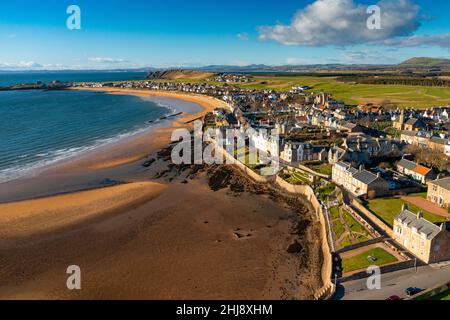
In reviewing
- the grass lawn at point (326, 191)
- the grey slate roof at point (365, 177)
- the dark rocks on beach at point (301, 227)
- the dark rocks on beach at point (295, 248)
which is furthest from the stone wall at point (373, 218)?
the dark rocks on beach at point (295, 248)

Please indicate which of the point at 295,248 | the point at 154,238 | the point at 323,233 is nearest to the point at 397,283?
the point at 323,233

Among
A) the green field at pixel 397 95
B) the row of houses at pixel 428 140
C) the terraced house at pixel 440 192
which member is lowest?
the terraced house at pixel 440 192

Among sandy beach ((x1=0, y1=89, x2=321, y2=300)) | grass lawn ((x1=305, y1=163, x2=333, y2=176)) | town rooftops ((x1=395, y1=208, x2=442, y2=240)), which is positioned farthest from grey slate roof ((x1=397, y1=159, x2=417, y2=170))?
town rooftops ((x1=395, y1=208, x2=442, y2=240))

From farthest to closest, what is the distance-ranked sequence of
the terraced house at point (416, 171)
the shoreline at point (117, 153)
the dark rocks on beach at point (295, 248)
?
→ the shoreline at point (117, 153) < the terraced house at point (416, 171) < the dark rocks on beach at point (295, 248)

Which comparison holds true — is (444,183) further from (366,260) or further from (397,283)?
(397,283)

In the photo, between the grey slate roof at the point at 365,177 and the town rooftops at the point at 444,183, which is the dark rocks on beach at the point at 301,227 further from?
the town rooftops at the point at 444,183
